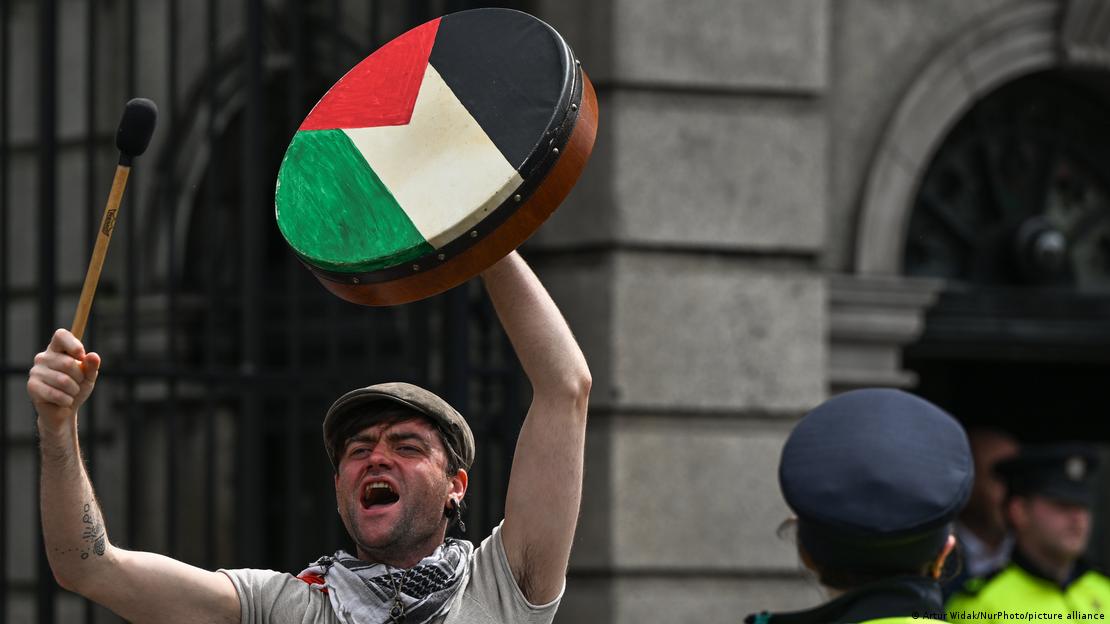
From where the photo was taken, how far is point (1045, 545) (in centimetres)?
593

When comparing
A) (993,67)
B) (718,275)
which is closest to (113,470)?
(718,275)

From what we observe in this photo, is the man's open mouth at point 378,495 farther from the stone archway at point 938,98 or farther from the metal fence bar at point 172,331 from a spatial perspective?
the stone archway at point 938,98

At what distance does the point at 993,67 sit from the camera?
257 inches

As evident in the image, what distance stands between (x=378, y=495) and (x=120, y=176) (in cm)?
61

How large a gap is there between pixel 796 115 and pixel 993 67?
2.80 feet

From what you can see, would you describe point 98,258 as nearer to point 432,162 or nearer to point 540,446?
point 432,162

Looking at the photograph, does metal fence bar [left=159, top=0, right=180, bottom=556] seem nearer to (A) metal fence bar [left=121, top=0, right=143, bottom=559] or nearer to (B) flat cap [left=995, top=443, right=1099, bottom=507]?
(A) metal fence bar [left=121, top=0, right=143, bottom=559]

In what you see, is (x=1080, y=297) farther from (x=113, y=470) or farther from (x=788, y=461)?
(x=788, y=461)

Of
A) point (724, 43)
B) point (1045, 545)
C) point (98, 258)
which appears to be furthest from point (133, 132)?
point (1045, 545)

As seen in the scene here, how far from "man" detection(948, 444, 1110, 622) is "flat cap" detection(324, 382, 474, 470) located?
10.4ft

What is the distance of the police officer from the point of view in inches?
105

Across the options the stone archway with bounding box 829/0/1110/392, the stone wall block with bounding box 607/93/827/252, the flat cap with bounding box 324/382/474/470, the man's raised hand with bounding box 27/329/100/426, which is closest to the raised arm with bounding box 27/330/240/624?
the man's raised hand with bounding box 27/329/100/426

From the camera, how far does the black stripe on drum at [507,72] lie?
294 cm

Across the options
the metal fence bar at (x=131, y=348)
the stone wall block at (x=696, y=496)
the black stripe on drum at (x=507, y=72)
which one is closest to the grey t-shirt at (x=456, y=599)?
the black stripe on drum at (x=507, y=72)
